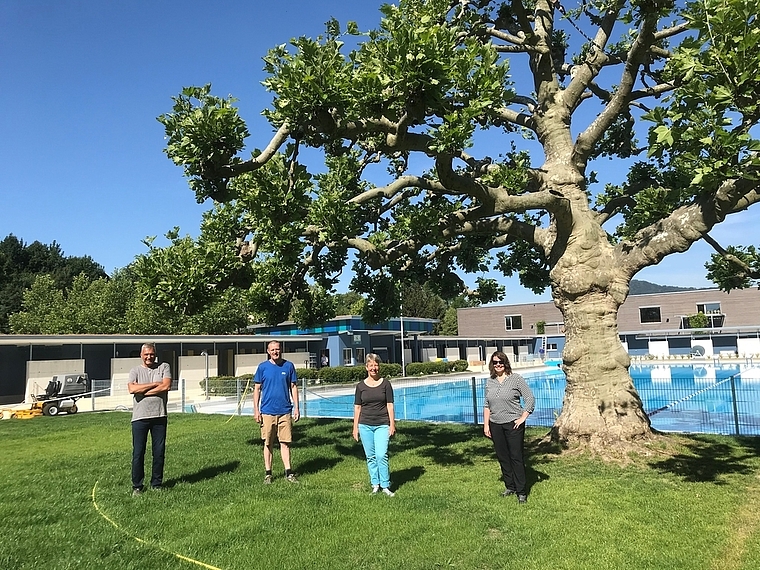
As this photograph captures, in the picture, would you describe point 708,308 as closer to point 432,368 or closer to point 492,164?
point 432,368

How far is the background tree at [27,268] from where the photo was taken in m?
50.1

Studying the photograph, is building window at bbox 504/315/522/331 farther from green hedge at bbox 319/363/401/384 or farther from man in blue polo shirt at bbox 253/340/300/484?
man in blue polo shirt at bbox 253/340/300/484

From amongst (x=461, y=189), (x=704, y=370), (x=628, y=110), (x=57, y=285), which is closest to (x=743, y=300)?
(x=704, y=370)

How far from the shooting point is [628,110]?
11.6 meters

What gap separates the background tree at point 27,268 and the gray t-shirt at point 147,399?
155 feet

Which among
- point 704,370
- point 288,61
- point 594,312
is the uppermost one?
point 288,61

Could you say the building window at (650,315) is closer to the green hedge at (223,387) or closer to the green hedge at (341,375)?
the green hedge at (341,375)

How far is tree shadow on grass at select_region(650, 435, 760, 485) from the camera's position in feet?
24.4

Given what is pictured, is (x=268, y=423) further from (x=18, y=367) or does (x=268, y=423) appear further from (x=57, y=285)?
(x=57, y=285)

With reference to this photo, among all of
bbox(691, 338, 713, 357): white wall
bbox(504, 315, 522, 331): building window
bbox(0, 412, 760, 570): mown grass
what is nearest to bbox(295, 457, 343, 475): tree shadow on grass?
bbox(0, 412, 760, 570): mown grass

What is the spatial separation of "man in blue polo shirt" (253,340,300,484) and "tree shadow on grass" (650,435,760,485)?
16.5 feet

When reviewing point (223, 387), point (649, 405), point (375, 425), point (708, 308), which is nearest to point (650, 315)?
point (708, 308)

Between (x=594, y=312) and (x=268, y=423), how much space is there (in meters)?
5.36

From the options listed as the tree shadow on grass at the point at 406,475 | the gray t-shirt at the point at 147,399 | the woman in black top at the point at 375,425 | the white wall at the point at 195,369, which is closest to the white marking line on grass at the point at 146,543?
the gray t-shirt at the point at 147,399
